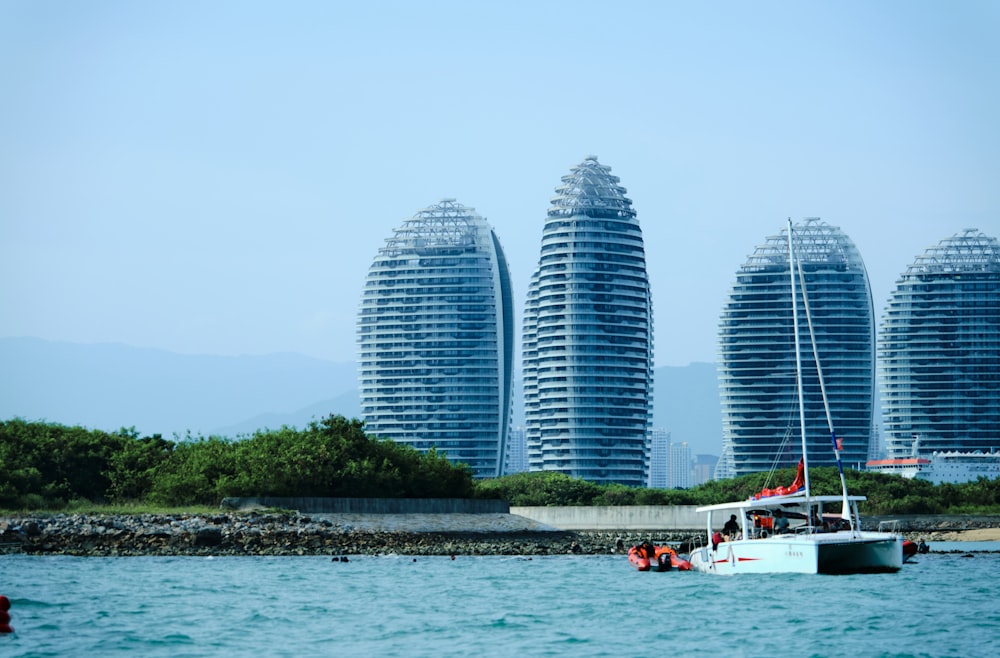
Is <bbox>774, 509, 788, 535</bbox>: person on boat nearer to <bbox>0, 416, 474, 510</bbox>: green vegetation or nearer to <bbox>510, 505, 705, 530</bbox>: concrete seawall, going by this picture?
<bbox>0, 416, 474, 510</bbox>: green vegetation

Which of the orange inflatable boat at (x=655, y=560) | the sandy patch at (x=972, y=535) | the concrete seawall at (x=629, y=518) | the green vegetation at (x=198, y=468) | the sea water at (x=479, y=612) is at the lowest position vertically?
the sea water at (x=479, y=612)

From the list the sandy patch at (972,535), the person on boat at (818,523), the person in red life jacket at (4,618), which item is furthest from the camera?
the sandy patch at (972,535)

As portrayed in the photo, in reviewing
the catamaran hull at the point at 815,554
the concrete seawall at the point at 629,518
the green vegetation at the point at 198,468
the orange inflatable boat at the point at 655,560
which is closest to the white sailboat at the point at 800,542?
the catamaran hull at the point at 815,554

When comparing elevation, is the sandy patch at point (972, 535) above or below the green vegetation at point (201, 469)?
below

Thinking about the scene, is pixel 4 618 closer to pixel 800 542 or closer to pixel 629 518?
pixel 800 542

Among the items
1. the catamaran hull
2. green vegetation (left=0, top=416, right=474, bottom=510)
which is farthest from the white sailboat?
green vegetation (left=0, top=416, right=474, bottom=510)

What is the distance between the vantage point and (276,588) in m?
44.8

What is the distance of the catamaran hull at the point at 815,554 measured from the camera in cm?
4566

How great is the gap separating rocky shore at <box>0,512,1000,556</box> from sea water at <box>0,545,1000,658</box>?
317 inches

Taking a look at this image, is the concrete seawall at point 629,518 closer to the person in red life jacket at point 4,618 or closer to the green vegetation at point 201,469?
the green vegetation at point 201,469

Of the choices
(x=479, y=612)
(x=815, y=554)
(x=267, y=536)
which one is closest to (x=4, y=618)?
(x=479, y=612)

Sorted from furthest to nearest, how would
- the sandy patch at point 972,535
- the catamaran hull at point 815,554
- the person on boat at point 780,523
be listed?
1. the sandy patch at point 972,535
2. the person on boat at point 780,523
3. the catamaran hull at point 815,554

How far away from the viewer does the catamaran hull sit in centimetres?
4566

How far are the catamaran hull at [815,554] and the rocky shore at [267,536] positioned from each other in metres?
21.7
